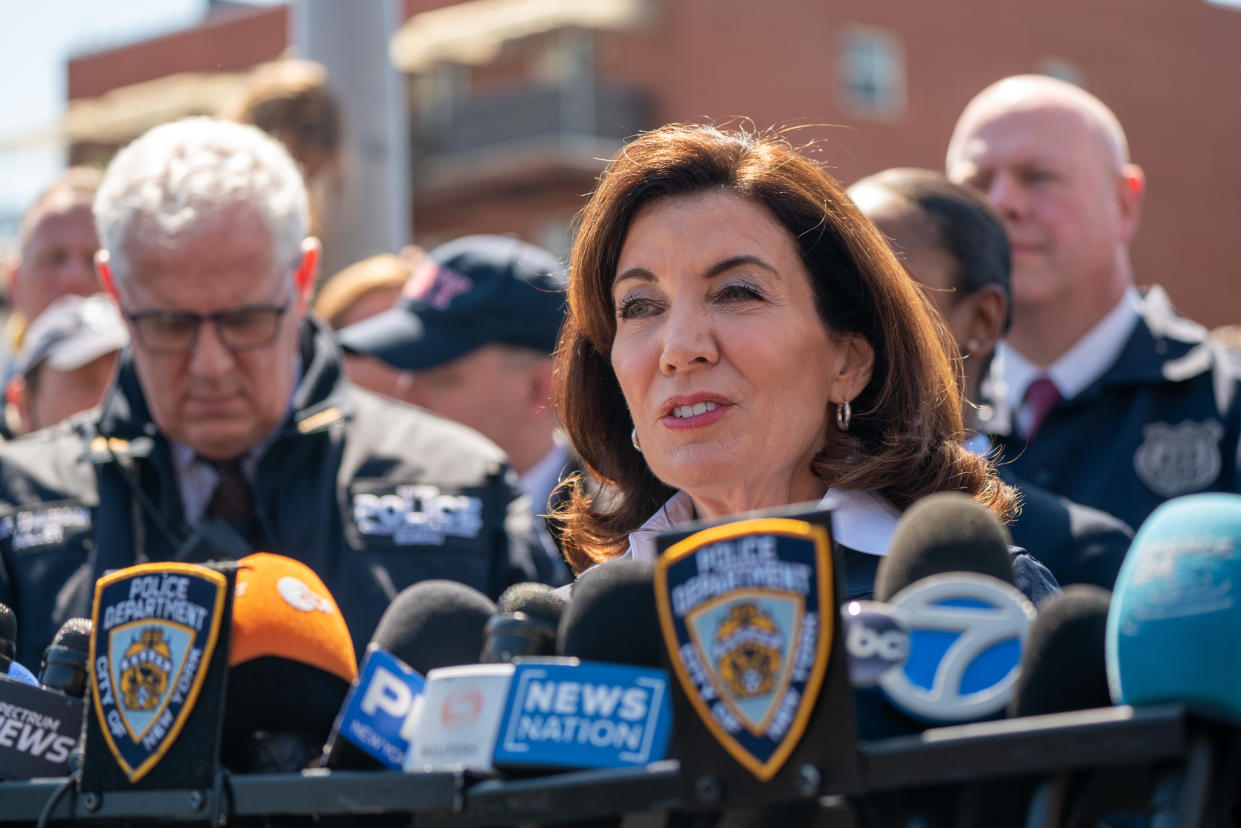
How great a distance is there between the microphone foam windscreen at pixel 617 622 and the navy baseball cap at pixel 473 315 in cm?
330

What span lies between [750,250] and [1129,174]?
8.06 feet

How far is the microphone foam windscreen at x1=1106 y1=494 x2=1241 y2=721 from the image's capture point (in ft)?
5.09

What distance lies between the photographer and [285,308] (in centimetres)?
407

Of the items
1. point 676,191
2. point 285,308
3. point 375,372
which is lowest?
point 375,372

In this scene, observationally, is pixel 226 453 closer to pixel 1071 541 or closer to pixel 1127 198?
pixel 1071 541

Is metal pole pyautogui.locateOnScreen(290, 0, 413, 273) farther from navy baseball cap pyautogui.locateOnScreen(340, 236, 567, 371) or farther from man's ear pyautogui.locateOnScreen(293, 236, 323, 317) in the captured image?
man's ear pyautogui.locateOnScreen(293, 236, 323, 317)

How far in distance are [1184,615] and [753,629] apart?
1.31 feet

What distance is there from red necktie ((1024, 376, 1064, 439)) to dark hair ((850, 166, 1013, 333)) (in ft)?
1.56

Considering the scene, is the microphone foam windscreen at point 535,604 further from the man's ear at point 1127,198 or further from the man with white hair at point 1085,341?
the man's ear at point 1127,198

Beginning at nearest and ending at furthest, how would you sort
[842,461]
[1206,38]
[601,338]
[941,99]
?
[842,461], [601,338], [941,99], [1206,38]

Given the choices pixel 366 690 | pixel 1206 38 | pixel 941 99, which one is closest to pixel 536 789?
pixel 366 690

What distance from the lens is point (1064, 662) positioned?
5.55 ft

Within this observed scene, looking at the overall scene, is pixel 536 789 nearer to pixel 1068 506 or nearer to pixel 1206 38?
pixel 1068 506

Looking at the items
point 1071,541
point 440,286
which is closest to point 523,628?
point 1071,541
